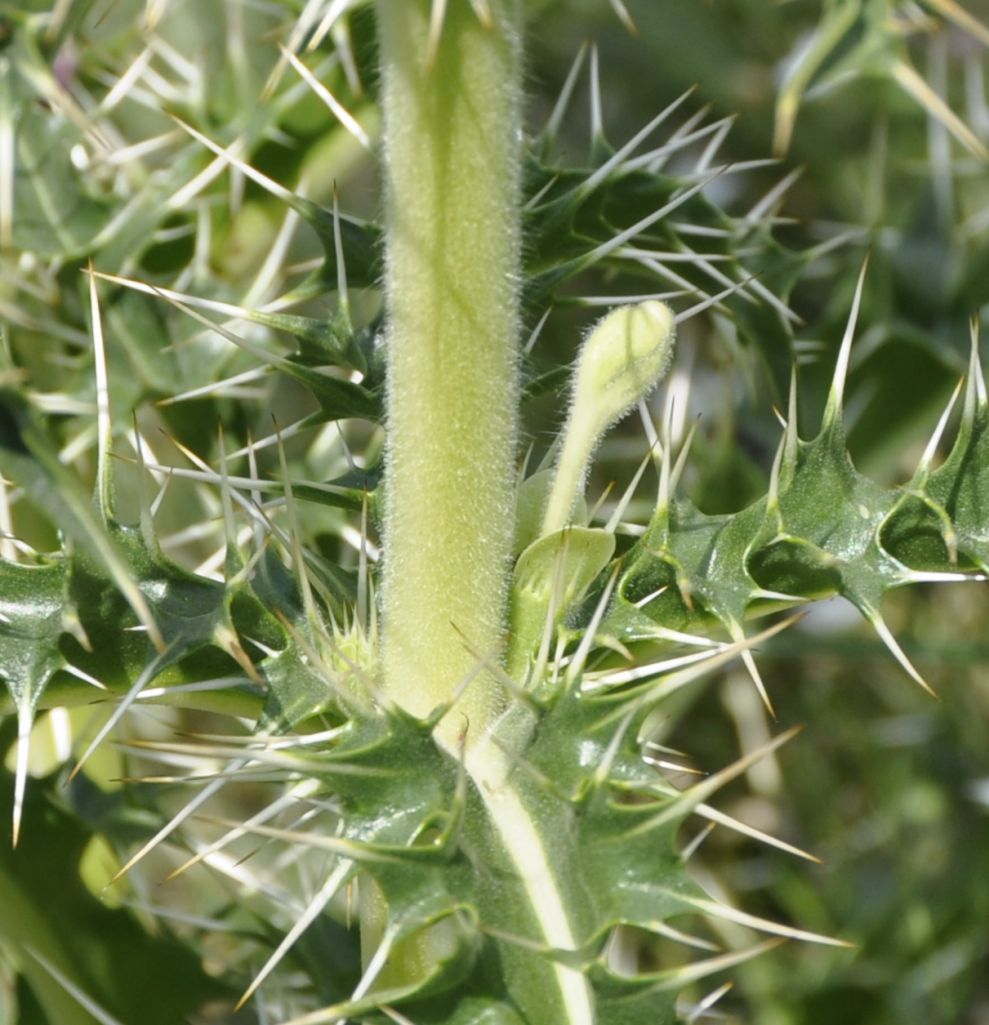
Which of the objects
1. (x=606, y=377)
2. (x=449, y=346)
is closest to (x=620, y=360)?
(x=606, y=377)

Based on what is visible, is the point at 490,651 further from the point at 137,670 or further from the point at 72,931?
the point at 72,931

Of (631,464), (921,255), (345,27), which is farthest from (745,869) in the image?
(345,27)

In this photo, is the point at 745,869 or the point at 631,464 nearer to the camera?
the point at 745,869

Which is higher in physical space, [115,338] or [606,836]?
[115,338]

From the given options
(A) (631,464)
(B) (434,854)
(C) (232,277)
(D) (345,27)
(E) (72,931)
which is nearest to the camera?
(B) (434,854)

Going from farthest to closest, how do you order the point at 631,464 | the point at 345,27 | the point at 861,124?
the point at 861,124 → the point at 631,464 → the point at 345,27

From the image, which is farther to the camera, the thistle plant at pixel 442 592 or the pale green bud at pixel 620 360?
the pale green bud at pixel 620 360

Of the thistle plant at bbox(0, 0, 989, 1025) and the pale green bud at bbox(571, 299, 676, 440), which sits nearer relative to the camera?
the thistle plant at bbox(0, 0, 989, 1025)
